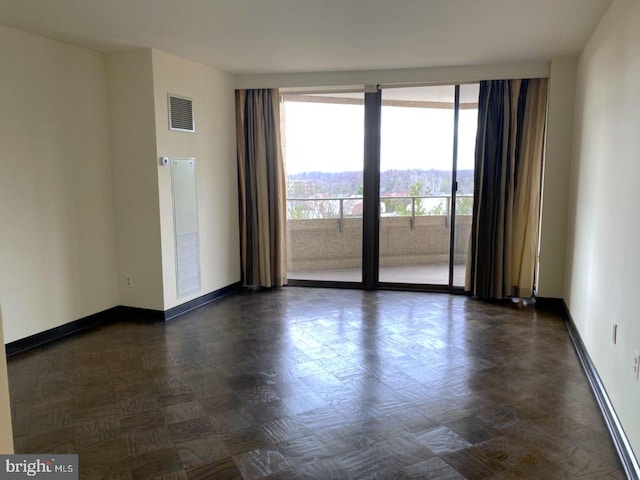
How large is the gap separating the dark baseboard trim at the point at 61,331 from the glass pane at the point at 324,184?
2.23 meters

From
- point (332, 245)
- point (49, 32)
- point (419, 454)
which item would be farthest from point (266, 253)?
point (419, 454)

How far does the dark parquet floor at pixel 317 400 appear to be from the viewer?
7.62 feet

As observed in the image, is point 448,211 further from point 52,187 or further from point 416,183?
point 52,187

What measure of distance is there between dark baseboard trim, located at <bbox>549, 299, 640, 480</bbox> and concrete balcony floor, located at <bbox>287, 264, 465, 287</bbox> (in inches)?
73.4

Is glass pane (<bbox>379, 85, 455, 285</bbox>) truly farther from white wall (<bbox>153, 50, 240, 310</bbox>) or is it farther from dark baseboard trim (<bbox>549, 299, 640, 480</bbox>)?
dark baseboard trim (<bbox>549, 299, 640, 480</bbox>)

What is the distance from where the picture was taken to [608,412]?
266cm

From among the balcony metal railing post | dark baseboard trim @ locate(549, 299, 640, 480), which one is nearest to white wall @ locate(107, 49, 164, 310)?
the balcony metal railing post

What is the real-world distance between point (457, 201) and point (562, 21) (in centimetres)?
223

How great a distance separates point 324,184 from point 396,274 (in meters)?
1.41

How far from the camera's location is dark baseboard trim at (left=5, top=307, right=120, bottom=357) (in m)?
3.74

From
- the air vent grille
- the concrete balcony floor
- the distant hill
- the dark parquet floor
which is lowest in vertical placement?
the dark parquet floor

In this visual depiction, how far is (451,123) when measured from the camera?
533 centimetres

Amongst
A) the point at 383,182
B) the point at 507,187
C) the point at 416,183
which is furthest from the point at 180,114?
the point at 507,187

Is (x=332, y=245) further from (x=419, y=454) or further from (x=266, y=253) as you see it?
(x=419, y=454)
